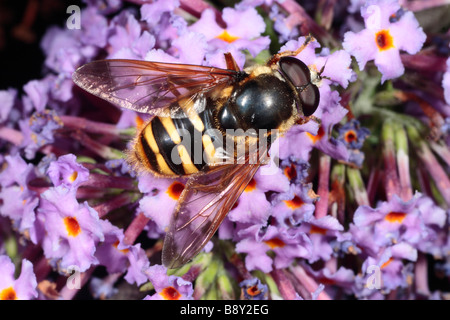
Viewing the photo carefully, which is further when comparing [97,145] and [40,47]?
[40,47]

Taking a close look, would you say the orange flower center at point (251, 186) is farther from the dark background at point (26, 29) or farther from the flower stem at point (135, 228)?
the dark background at point (26, 29)

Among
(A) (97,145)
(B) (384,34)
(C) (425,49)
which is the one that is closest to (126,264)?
(A) (97,145)

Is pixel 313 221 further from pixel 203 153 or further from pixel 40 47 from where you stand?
pixel 40 47

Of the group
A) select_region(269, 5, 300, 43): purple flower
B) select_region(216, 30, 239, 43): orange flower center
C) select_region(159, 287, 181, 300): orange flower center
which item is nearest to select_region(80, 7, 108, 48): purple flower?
select_region(216, 30, 239, 43): orange flower center

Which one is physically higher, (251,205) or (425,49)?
(425,49)

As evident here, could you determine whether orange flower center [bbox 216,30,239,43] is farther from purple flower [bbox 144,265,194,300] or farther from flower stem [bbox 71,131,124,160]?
purple flower [bbox 144,265,194,300]

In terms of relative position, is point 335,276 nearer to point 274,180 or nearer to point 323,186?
point 323,186
